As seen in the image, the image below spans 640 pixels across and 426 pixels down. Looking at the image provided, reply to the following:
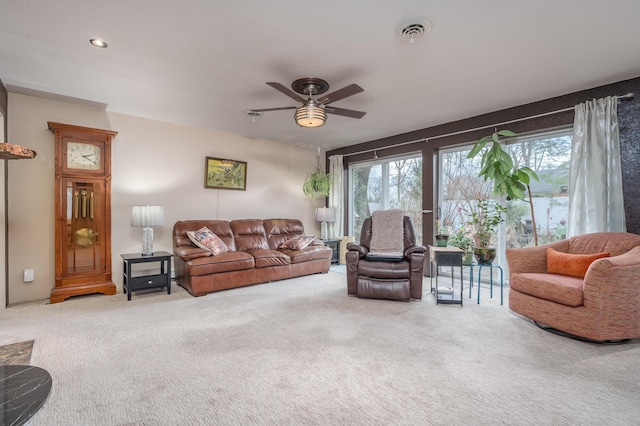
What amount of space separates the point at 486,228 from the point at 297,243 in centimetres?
288

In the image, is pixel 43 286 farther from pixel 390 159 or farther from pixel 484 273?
pixel 484 273

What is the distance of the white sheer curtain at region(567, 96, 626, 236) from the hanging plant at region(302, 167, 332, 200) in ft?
12.8

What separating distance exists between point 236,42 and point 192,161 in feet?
9.67

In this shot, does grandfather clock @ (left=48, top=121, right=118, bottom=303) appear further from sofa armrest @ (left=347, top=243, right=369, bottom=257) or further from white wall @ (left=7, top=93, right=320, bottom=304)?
sofa armrest @ (left=347, top=243, right=369, bottom=257)

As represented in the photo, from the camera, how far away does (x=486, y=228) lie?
12.9 feet

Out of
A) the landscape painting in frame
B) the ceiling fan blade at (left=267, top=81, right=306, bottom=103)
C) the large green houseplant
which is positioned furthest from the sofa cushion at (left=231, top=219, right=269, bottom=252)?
the large green houseplant

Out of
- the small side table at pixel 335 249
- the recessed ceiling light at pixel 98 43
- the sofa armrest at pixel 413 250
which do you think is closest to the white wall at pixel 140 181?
the small side table at pixel 335 249

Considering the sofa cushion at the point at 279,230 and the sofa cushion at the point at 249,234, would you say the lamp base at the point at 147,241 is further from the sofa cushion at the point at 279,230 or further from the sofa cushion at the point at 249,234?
the sofa cushion at the point at 279,230

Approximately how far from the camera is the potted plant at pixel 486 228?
137 inches

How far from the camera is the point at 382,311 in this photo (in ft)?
10.7

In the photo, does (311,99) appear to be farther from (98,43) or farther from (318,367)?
(318,367)

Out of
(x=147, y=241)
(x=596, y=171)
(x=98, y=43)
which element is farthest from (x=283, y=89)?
(x=596, y=171)

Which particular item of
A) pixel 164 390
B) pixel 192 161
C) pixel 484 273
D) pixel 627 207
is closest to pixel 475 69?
pixel 627 207

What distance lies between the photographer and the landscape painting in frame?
5.11 metres
